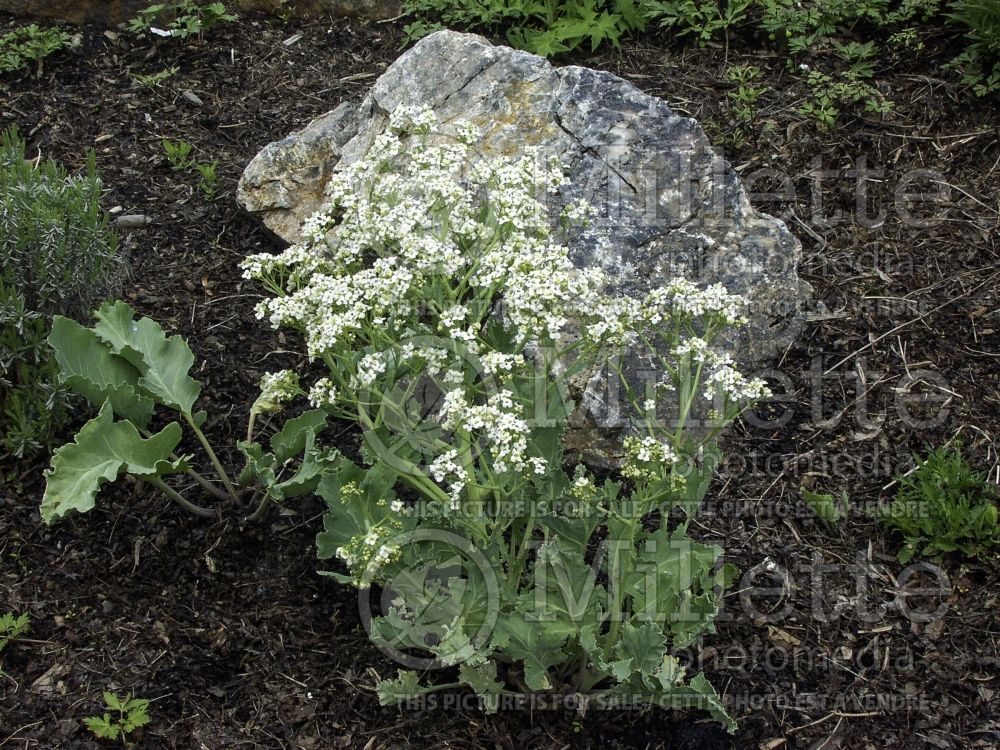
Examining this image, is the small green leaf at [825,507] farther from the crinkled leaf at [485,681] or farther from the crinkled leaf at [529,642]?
the crinkled leaf at [485,681]

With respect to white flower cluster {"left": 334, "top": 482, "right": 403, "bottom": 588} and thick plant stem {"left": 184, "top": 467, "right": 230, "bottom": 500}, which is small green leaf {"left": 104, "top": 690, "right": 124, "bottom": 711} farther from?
white flower cluster {"left": 334, "top": 482, "right": 403, "bottom": 588}

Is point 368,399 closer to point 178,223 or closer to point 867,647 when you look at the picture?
point 867,647

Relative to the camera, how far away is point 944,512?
4.04 m

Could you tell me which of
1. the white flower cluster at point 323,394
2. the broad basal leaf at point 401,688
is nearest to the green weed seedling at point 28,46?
the white flower cluster at point 323,394

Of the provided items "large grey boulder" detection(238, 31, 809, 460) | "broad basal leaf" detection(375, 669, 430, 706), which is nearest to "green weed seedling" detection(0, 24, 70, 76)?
"large grey boulder" detection(238, 31, 809, 460)

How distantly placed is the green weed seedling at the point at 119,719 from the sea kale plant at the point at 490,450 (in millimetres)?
778

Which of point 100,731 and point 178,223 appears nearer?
point 100,731

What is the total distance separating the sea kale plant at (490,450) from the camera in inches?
120

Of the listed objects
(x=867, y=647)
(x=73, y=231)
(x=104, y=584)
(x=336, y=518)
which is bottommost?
(x=867, y=647)

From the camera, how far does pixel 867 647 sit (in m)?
3.82

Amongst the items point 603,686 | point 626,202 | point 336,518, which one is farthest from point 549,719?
point 626,202

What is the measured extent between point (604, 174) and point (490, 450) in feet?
6.22

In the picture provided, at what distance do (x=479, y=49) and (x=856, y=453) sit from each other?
8.49 feet

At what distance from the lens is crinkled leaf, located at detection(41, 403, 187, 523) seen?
3389 millimetres
